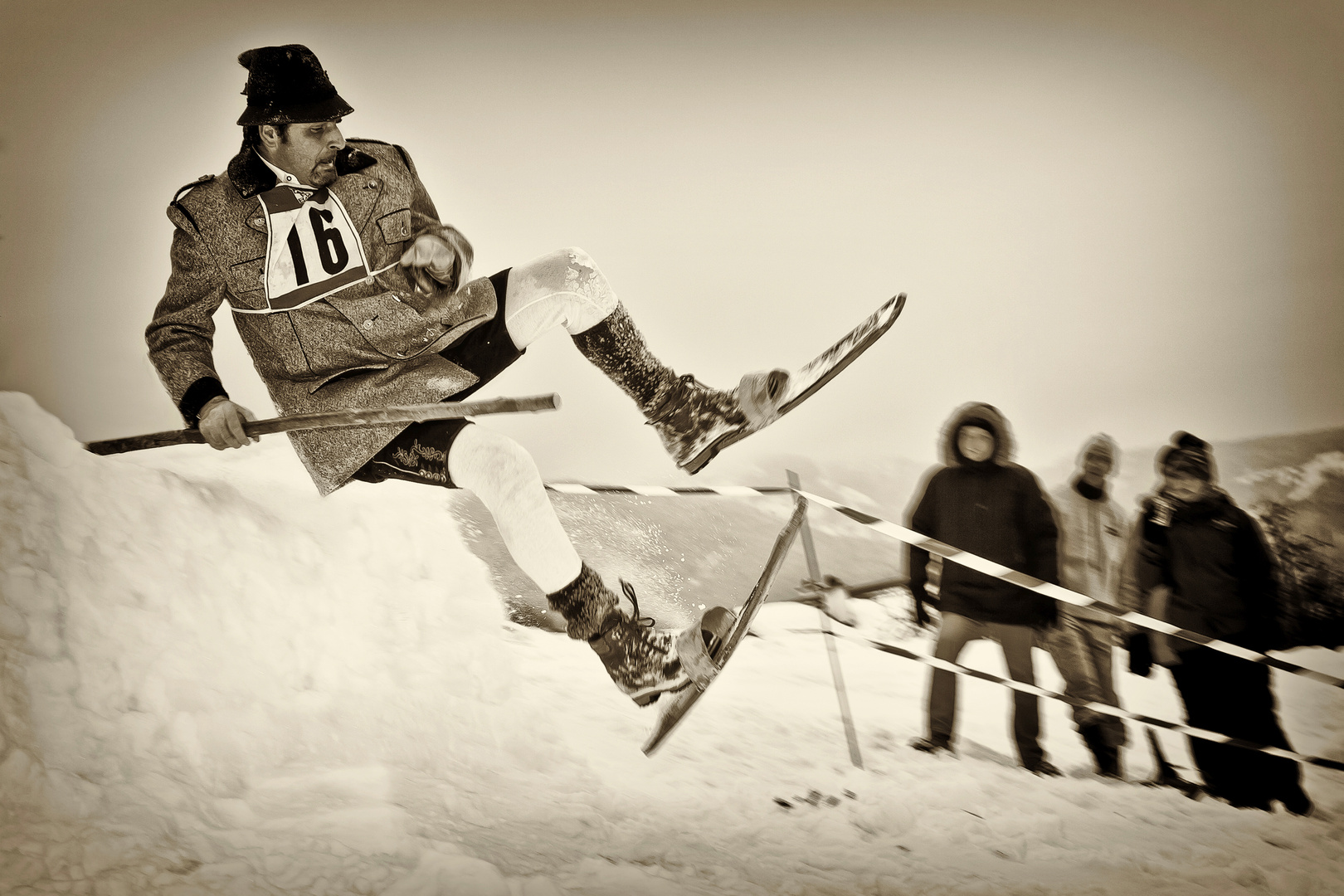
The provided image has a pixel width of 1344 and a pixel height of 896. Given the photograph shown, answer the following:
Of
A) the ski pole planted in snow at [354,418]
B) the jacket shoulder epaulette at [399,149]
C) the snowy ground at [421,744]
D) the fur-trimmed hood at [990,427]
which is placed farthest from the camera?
the fur-trimmed hood at [990,427]

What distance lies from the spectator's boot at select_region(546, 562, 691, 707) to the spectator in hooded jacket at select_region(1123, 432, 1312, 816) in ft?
3.20

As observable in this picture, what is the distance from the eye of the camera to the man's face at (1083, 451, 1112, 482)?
69.8 inches

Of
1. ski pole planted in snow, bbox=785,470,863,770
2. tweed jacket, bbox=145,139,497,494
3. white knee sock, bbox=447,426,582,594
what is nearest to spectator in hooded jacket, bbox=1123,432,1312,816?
ski pole planted in snow, bbox=785,470,863,770

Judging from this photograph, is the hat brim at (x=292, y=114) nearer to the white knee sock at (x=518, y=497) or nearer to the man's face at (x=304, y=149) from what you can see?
the man's face at (x=304, y=149)

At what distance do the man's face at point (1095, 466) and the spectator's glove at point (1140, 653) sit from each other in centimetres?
33

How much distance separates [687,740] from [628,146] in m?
1.26

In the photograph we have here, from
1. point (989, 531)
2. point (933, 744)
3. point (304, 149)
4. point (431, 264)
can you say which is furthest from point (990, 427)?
point (304, 149)

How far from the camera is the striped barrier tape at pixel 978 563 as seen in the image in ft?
5.53

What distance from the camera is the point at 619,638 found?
1.58 m

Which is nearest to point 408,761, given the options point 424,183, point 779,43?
point 424,183

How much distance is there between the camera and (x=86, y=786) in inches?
61.0

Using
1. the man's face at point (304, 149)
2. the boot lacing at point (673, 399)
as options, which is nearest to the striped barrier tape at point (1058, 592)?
the boot lacing at point (673, 399)

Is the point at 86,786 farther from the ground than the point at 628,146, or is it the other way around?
the point at 628,146

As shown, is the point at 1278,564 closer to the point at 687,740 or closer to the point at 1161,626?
the point at 1161,626
